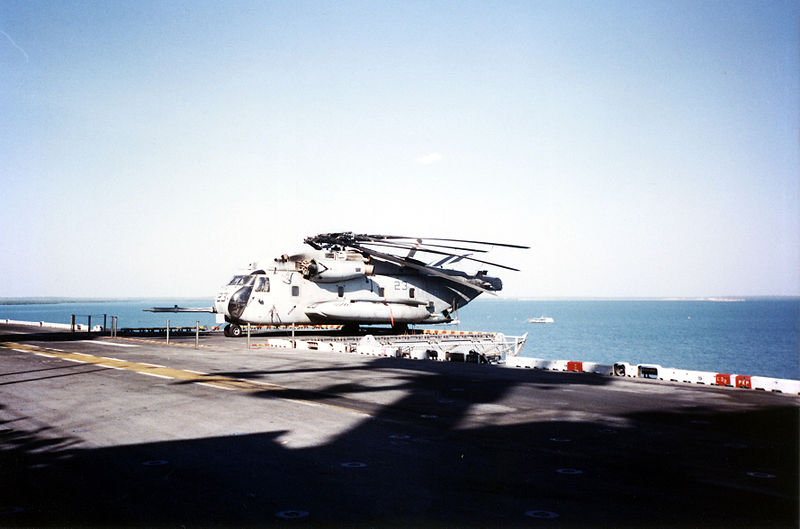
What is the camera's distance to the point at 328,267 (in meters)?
35.1

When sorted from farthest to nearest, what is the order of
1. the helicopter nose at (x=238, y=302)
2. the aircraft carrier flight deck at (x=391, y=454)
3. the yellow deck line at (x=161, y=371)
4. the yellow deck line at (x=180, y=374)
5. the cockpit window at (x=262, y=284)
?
the cockpit window at (x=262, y=284) < the helicopter nose at (x=238, y=302) < the yellow deck line at (x=161, y=371) < the yellow deck line at (x=180, y=374) < the aircraft carrier flight deck at (x=391, y=454)

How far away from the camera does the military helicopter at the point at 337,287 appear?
1355 inches

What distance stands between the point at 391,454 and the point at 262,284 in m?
27.0

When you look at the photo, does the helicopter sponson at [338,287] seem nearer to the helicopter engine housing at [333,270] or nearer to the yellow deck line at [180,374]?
the helicopter engine housing at [333,270]

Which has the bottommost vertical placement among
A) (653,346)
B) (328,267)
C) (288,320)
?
(653,346)

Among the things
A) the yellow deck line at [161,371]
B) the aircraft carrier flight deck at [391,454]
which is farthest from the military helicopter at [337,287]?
the aircraft carrier flight deck at [391,454]

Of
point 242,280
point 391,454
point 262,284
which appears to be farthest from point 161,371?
point 242,280

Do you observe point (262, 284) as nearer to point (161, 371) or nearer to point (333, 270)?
point (333, 270)

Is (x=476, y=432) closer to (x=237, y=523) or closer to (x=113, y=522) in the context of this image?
(x=237, y=523)

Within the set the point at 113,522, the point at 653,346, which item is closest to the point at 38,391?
the point at 113,522

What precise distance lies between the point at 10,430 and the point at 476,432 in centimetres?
827

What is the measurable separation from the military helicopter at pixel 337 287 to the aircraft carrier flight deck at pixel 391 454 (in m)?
17.3

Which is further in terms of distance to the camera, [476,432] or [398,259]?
[398,259]

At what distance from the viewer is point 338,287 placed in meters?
36.3
